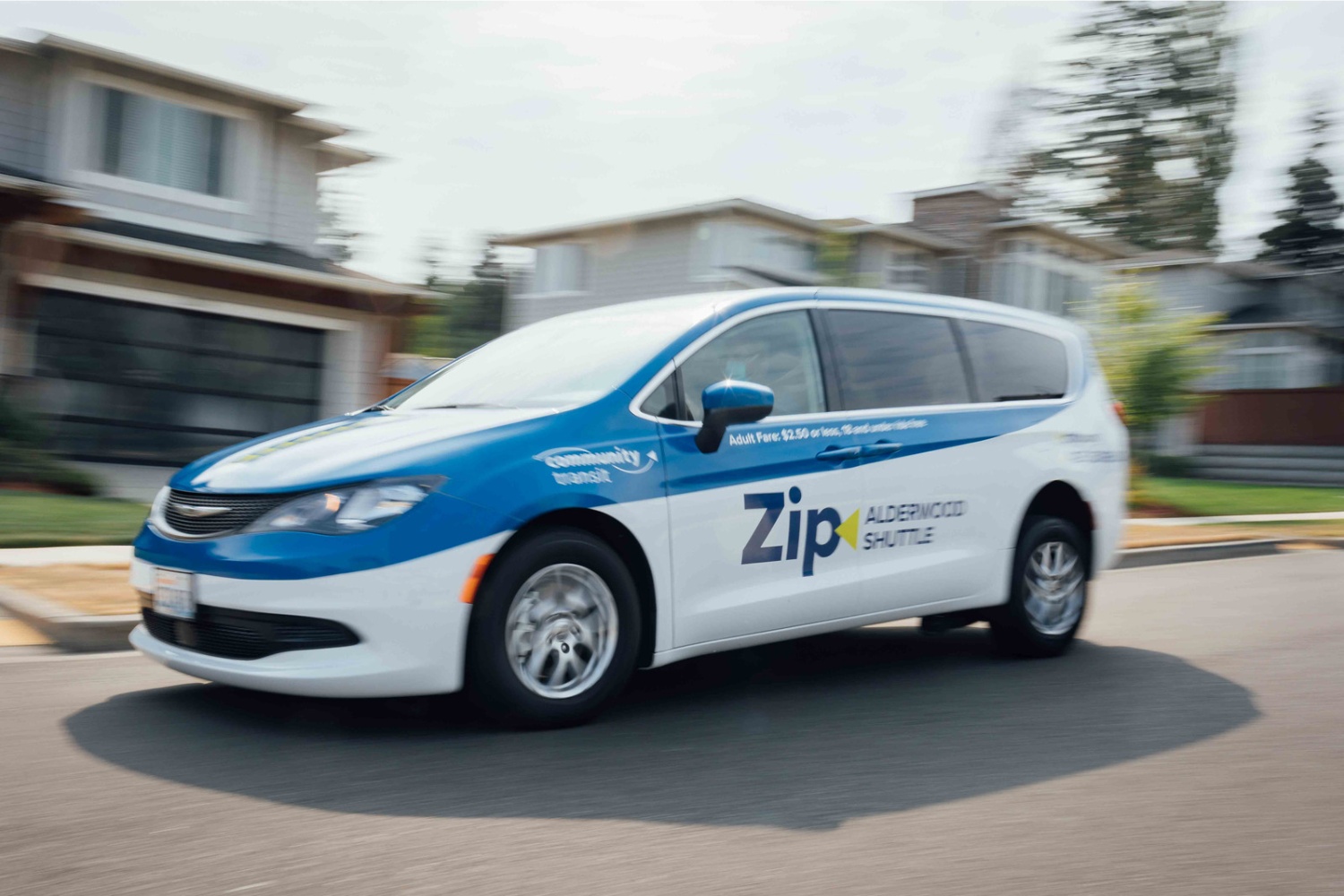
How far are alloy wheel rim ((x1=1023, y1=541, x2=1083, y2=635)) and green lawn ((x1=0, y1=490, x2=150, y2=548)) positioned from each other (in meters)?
6.77

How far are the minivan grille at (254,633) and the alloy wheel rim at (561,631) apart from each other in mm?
614

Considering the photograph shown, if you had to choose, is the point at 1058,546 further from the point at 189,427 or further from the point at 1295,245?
the point at 1295,245

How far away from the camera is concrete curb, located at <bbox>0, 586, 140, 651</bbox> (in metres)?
6.37

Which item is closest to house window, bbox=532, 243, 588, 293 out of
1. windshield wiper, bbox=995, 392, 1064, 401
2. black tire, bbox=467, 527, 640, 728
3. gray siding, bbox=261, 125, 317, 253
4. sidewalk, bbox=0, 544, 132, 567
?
gray siding, bbox=261, 125, 317, 253

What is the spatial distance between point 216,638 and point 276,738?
421 millimetres

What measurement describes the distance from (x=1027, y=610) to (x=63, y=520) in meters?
7.93

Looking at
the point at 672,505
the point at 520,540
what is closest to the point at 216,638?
the point at 520,540

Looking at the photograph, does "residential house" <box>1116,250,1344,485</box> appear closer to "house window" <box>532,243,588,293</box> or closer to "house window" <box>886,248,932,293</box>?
"house window" <box>886,248,932,293</box>

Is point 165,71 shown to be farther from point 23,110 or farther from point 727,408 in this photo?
point 727,408

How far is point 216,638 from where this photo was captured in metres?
4.66

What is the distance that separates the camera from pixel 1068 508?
279 inches

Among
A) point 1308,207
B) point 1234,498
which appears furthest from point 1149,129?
point 1234,498

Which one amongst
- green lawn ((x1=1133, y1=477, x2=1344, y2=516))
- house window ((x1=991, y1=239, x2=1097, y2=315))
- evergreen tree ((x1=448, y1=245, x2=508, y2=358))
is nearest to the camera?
green lawn ((x1=1133, y1=477, x2=1344, y2=516))

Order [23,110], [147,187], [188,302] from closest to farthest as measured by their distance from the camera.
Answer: [23,110], [188,302], [147,187]
